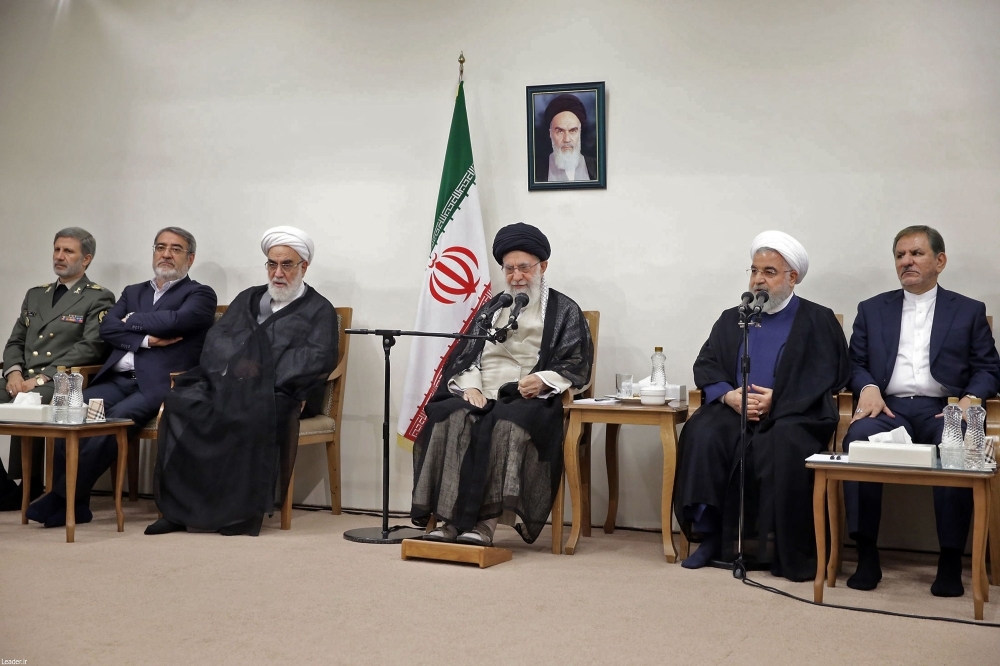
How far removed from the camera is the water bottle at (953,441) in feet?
10.8

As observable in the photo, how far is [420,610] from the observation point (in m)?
3.22

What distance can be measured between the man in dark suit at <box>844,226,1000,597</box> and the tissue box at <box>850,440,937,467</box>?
56 cm

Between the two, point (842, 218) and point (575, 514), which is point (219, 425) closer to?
point (575, 514)

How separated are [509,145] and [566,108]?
0.37 metres

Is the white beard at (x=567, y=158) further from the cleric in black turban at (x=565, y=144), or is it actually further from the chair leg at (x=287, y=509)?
the chair leg at (x=287, y=509)

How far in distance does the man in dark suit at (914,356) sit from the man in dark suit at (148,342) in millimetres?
3345

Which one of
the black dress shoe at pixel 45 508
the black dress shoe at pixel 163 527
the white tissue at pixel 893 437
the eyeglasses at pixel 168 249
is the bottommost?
the black dress shoe at pixel 163 527

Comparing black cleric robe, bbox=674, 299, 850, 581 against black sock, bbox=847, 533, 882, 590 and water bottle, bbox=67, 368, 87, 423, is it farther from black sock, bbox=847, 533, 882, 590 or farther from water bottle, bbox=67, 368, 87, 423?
water bottle, bbox=67, 368, 87, 423

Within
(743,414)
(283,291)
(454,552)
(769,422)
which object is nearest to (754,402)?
(769,422)

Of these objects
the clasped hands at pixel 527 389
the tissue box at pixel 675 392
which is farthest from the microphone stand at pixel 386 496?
the tissue box at pixel 675 392

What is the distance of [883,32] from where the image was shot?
15.7ft

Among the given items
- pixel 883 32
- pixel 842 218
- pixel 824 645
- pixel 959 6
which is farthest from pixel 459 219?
pixel 824 645

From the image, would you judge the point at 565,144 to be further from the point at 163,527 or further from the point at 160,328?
the point at 163,527

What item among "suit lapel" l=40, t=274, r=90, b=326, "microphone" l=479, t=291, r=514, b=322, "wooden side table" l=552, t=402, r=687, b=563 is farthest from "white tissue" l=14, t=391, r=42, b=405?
"wooden side table" l=552, t=402, r=687, b=563
